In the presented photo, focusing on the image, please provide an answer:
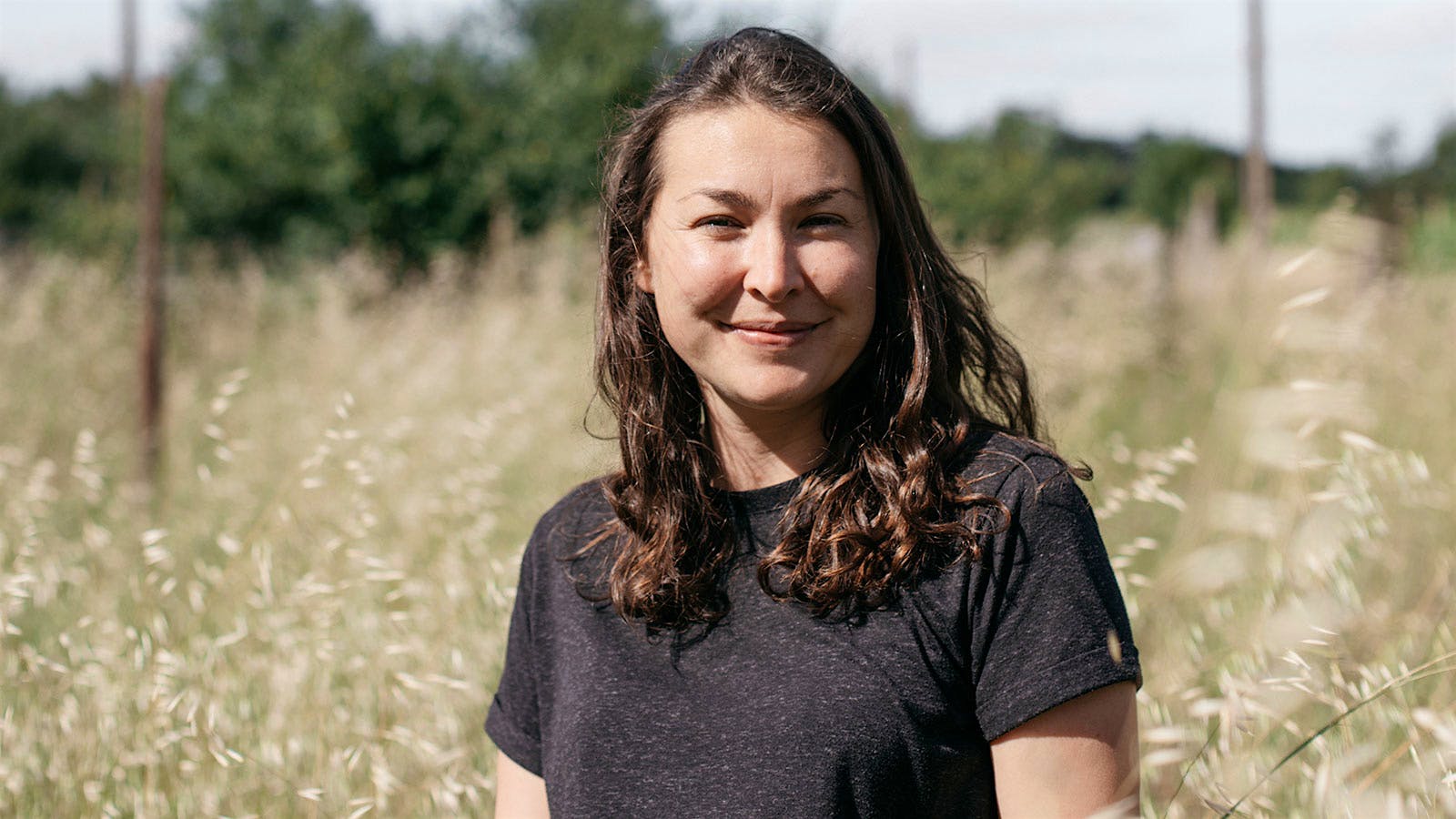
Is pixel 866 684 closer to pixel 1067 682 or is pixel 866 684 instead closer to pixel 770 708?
pixel 770 708

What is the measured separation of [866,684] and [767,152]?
0.68 meters

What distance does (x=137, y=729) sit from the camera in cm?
222

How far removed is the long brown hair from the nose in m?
0.17

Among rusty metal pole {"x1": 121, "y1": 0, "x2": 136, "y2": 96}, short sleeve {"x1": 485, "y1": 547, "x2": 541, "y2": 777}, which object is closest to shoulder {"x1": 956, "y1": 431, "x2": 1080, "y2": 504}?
short sleeve {"x1": 485, "y1": 547, "x2": 541, "y2": 777}

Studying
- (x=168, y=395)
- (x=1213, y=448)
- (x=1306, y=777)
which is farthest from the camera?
(x=168, y=395)

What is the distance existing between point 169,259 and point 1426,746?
48.3 ft

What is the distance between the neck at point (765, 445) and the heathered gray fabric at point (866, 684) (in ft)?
0.18

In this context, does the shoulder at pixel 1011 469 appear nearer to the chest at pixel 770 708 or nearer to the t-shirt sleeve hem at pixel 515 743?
the chest at pixel 770 708

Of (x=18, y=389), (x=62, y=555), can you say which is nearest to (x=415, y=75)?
(x=18, y=389)

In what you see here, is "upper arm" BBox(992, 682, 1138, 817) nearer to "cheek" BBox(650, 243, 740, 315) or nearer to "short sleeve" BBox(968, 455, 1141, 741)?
"short sleeve" BBox(968, 455, 1141, 741)

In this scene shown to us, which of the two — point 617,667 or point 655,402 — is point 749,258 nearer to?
point 655,402

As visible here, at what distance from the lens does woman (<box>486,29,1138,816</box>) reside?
1.32 m

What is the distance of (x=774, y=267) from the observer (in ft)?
4.77

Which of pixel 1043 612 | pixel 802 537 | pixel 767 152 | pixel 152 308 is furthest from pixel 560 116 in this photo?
pixel 1043 612
